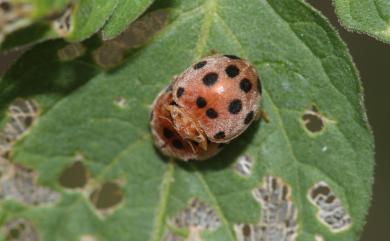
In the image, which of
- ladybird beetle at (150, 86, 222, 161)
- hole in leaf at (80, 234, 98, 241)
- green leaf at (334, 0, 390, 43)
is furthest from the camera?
hole in leaf at (80, 234, 98, 241)

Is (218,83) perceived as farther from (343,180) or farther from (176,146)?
(343,180)

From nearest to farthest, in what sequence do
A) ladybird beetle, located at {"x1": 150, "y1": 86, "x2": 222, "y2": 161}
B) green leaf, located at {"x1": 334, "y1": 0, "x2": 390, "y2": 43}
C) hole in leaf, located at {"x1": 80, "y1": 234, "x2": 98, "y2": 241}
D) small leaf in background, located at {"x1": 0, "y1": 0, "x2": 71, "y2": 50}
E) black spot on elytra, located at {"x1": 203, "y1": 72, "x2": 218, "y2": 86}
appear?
small leaf in background, located at {"x1": 0, "y1": 0, "x2": 71, "y2": 50}
green leaf, located at {"x1": 334, "y1": 0, "x2": 390, "y2": 43}
black spot on elytra, located at {"x1": 203, "y1": 72, "x2": 218, "y2": 86}
ladybird beetle, located at {"x1": 150, "y1": 86, "x2": 222, "y2": 161}
hole in leaf, located at {"x1": 80, "y1": 234, "x2": 98, "y2": 241}

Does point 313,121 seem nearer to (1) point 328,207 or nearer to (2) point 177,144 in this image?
(1) point 328,207

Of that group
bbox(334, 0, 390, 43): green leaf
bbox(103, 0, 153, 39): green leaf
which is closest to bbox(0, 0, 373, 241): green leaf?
bbox(334, 0, 390, 43): green leaf

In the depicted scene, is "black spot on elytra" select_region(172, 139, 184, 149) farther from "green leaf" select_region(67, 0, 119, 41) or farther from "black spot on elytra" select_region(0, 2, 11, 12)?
"black spot on elytra" select_region(0, 2, 11, 12)

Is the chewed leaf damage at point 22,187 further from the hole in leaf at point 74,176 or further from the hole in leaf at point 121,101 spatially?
the hole in leaf at point 121,101

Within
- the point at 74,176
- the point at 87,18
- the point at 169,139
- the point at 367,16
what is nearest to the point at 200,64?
the point at 169,139
